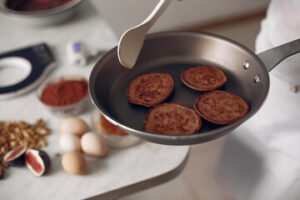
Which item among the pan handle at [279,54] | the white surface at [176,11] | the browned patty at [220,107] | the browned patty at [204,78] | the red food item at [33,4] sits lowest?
the white surface at [176,11]

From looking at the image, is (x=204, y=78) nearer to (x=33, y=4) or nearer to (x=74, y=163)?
(x=74, y=163)

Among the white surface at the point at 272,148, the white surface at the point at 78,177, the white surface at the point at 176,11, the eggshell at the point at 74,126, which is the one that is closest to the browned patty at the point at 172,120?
the white surface at the point at 78,177

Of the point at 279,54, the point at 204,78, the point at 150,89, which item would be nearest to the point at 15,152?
the point at 150,89

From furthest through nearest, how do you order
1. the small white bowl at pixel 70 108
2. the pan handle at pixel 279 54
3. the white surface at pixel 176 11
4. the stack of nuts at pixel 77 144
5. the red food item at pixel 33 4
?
the white surface at pixel 176 11, the red food item at pixel 33 4, the small white bowl at pixel 70 108, the stack of nuts at pixel 77 144, the pan handle at pixel 279 54

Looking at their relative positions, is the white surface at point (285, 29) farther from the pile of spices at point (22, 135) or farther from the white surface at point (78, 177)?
the pile of spices at point (22, 135)

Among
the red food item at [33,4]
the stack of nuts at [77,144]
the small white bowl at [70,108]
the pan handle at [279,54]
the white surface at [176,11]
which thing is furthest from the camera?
the white surface at [176,11]

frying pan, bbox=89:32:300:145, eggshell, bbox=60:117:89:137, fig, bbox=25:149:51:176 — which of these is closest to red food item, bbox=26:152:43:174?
fig, bbox=25:149:51:176

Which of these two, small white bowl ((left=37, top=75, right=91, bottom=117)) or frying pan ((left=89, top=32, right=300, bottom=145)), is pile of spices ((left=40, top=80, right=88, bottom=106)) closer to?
small white bowl ((left=37, top=75, right=91, bottom=117))
